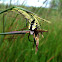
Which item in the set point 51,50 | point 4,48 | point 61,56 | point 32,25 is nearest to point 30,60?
point 4,48

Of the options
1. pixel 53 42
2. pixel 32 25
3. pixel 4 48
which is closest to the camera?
pixel 32 25

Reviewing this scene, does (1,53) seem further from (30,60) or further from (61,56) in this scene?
(61,56)

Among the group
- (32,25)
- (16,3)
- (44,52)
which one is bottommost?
(44,52)

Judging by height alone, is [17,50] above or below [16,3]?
below

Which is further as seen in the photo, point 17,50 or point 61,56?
point 61,56

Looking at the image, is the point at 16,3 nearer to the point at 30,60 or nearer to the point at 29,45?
the point at 29,45

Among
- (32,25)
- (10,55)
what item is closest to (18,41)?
(10,55)

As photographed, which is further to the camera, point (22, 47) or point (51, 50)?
point (51, 50)

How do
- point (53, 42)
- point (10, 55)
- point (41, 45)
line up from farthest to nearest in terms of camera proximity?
point (53, 42), point (41, 45), point (10, 55)

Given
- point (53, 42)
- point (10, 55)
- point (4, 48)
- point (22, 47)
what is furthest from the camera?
point (53, 42)
